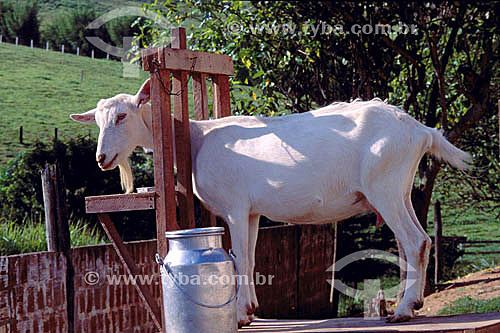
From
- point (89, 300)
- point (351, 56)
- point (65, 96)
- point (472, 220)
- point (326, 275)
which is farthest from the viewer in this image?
point (65, 96)

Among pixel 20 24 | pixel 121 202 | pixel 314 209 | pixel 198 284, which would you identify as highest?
pixel 20 24

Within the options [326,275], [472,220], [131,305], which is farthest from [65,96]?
[131,305]

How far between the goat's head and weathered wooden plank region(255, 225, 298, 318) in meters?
4.52

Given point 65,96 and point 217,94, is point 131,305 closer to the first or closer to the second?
point 217,94

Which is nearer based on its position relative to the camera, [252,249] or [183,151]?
[183,151]

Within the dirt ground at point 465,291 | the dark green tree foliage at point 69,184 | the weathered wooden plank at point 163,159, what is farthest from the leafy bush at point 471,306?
the dark green tree foliage at point 69,184

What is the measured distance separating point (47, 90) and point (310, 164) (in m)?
36.9

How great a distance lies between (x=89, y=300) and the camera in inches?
277

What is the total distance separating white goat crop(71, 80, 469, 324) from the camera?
5109 millimetres

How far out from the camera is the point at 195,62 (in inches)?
221

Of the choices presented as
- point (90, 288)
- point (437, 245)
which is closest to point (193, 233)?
point (90, 288)

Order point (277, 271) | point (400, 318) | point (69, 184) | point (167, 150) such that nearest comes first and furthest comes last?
1. point (400, 318)
2. point (167, 150)
3. point (277, 271)
4. point (69, 184)

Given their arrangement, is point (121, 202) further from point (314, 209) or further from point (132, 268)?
point (314, 209)

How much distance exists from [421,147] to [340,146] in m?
0.64
